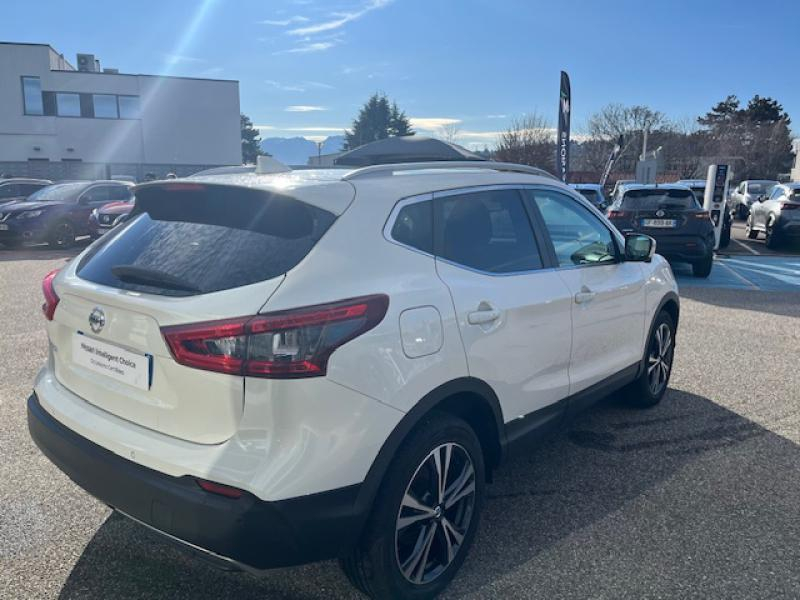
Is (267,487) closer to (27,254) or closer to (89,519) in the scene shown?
(89,519)

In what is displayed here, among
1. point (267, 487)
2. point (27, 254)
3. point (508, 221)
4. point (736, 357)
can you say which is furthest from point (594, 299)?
point (27, 254)

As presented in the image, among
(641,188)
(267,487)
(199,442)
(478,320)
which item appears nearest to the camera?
(267,487)

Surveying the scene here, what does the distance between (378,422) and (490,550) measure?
1152 mm

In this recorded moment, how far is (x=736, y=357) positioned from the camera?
20.3ft

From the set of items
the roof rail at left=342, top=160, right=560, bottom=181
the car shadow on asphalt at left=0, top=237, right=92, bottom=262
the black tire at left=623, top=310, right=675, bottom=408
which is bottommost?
the car shadow on asphalt at left=0, top=237, right=92, bottom=262

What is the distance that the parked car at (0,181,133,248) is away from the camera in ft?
47.8

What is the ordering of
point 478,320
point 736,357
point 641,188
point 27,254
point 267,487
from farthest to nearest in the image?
point 27,254, point 641,188, point 736,357, point 478,320, point 267,487

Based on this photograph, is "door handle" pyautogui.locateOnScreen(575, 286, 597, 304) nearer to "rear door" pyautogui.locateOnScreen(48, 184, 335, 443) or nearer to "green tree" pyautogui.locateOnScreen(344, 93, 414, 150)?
"rear door" pyautogui.locateOnScreen(48, 184, 335, 443)

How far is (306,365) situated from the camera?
2045 millimetres

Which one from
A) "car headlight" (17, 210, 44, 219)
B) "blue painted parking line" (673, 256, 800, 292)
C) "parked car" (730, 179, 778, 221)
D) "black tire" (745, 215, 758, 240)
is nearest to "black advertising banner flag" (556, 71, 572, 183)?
"blue painted parking line" (673, 256, 800, 292)

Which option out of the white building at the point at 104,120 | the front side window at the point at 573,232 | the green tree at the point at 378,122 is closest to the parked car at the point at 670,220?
the front side window at the point at 573,232

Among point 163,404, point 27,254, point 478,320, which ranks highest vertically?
point 478,320

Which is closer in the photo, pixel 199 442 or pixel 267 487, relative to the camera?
pixel 267 487

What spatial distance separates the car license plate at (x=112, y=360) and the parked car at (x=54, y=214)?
489 inches
